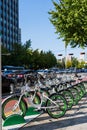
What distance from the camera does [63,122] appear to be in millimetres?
8195

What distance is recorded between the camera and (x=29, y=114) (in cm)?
898

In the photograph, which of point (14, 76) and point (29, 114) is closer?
point (29, 114)

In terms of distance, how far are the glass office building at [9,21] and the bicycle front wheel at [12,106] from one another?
90.7 m

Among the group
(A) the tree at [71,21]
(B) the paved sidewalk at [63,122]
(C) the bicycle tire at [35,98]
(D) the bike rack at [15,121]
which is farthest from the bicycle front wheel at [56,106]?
(A) the tree at [71,21]

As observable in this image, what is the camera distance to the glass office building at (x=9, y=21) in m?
103

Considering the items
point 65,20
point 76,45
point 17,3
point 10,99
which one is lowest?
→ point 10,99

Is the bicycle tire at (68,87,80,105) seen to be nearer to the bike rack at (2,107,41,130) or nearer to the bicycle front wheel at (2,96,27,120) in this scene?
the bike rack at (2,107,41,130)

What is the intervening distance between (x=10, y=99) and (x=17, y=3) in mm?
115682

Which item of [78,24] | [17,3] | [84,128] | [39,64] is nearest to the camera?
[84,128]

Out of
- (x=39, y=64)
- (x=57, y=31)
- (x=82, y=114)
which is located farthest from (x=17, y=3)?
(x=82, y=114)

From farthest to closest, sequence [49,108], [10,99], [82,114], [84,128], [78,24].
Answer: [78,24], [82,114], [49,108], [10,99], [84,128]

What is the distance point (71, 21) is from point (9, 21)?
8914 cm

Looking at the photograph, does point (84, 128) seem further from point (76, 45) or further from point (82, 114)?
point (76, 45)

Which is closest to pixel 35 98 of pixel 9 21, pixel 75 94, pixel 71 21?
pixel 75 94
